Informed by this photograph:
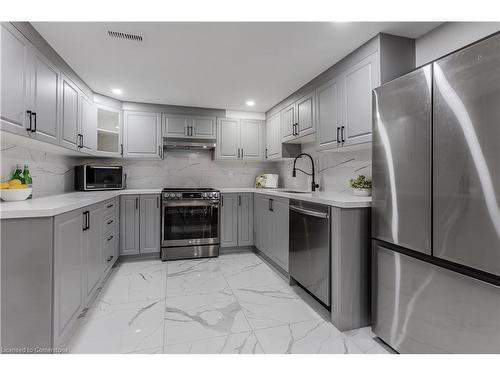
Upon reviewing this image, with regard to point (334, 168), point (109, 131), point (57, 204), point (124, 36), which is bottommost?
point (57, 204)

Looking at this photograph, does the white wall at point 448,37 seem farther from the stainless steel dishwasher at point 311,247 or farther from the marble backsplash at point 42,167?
the marble backsplash at point 42,167

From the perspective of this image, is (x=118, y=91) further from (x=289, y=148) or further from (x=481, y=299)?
(x=481, y=299)

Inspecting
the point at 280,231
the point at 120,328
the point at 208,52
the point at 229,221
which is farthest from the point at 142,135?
the point at 120,328

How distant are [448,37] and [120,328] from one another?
3.19 m

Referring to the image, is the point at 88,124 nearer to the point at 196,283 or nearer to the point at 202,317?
the point at 196,283

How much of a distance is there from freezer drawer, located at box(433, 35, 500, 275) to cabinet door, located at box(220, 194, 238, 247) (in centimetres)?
273

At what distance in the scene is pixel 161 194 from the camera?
11.3 ft

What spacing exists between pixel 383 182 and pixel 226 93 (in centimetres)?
A: 235

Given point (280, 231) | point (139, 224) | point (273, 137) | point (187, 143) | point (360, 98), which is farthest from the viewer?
point (273, 137)

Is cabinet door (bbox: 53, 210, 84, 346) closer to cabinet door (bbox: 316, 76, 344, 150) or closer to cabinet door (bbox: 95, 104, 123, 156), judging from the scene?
cabinet door (bbox: 95, 104, 123, 156)

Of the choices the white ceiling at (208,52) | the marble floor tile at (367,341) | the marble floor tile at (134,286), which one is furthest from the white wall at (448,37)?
the marble floor tile at (134,286)

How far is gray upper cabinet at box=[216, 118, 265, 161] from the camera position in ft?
13.2

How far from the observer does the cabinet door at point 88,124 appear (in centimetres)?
287

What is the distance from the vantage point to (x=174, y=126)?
381 centimetres
